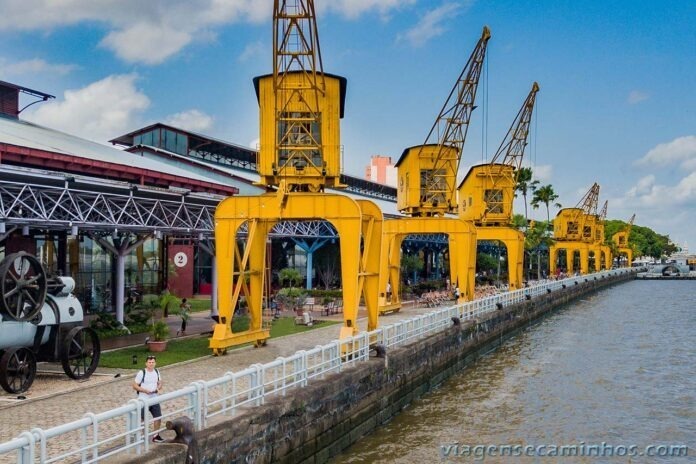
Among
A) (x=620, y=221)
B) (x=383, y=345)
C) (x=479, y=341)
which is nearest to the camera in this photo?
(x=383, y=345)

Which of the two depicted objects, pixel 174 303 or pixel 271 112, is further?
pixel 174 303

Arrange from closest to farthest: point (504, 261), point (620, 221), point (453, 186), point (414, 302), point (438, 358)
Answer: point (438, 358), point (453, 186), point (414, 302), point (504, 261), point (620, 221)

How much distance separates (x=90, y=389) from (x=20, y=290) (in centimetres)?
311

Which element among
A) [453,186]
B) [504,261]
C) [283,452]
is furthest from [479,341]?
[504,261]

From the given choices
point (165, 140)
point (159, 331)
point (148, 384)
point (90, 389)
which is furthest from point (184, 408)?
point (165, 140)

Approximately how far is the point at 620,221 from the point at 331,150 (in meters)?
188

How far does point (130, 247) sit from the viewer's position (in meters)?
29.1

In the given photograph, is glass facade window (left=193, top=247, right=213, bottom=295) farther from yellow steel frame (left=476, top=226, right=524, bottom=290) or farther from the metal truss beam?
the metal truss beam

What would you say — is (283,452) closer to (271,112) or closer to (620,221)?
(271,112)

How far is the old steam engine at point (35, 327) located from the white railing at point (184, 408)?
4091 millimetres

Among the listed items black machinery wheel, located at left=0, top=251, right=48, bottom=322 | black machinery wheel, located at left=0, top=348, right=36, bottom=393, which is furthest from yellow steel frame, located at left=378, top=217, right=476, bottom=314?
black machinery wheel, located at left=0, top=348, right=36, bottom=393

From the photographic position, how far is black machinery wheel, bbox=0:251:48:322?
16953 millimetres

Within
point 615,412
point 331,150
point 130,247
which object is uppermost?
point 331,150

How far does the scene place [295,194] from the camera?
2416 cm
